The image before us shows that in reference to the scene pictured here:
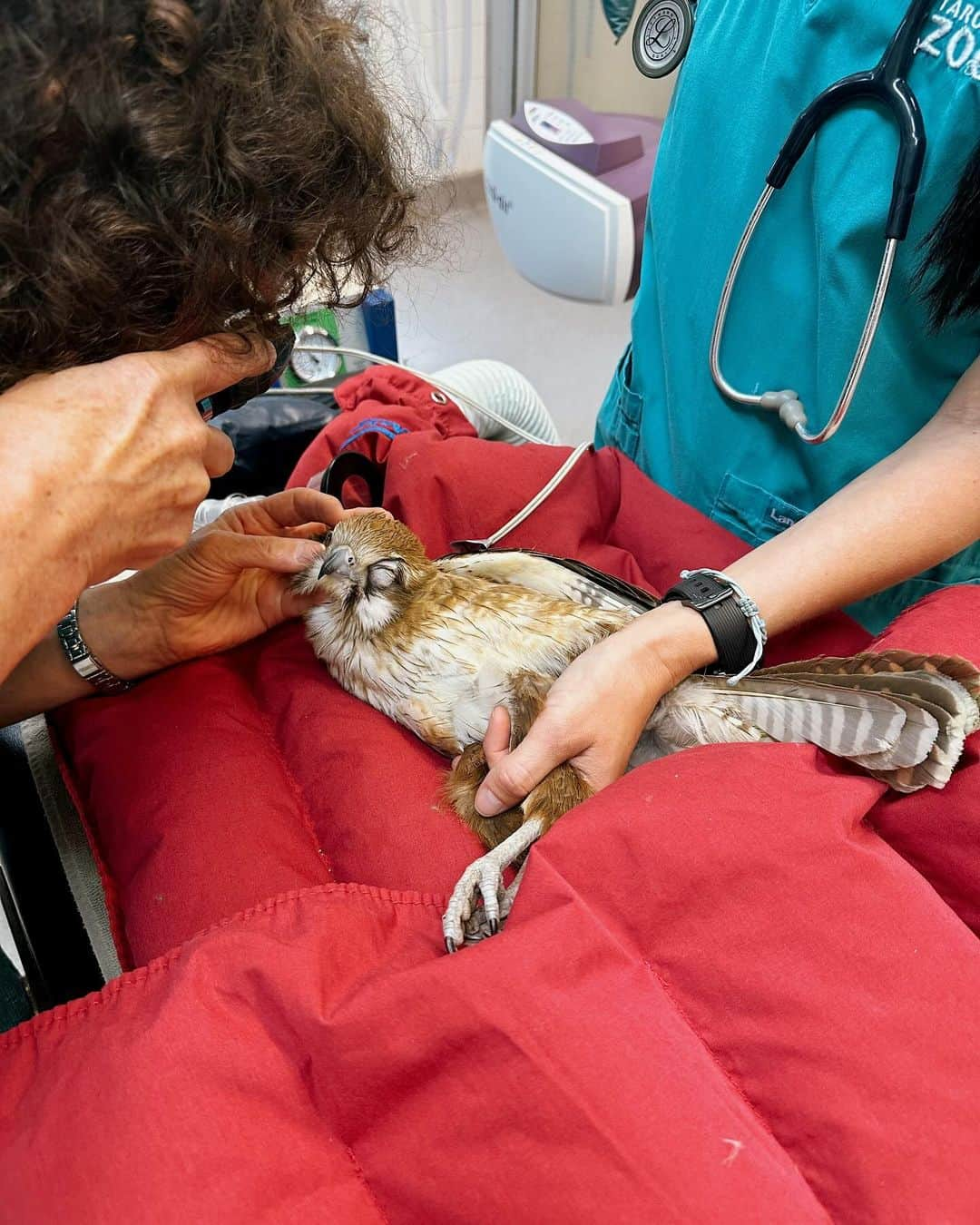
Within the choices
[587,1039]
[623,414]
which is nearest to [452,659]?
[587,1039]

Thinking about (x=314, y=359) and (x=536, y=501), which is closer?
(x=536, y=501)

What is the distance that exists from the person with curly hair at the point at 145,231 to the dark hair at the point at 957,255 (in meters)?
0.56

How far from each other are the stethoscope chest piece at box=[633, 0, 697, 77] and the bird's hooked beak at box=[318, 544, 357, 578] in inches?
32.7

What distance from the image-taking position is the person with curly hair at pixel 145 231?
1.71ft

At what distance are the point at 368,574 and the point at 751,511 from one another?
58 centimetres

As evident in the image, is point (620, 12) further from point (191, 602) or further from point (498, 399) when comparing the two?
point (191, 602)

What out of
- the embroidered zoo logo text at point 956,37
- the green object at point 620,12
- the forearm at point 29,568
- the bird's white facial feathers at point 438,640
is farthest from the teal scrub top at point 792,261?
the green object at point 620,12

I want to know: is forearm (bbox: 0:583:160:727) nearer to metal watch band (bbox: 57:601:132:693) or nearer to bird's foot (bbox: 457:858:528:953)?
metal watch band (bbox: 57:601:132:693)

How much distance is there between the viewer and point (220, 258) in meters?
0.62

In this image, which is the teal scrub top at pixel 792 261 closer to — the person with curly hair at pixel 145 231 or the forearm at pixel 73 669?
the person with curly hair at pixel 145 231

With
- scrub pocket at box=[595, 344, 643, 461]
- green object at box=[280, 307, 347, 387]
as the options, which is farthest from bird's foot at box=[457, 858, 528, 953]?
green object at box=[280, 307, 347, 387]

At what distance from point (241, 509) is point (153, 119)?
2.14ft

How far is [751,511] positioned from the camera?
1224 mm

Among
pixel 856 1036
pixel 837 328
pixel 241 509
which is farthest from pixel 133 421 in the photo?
pixel 837 328
